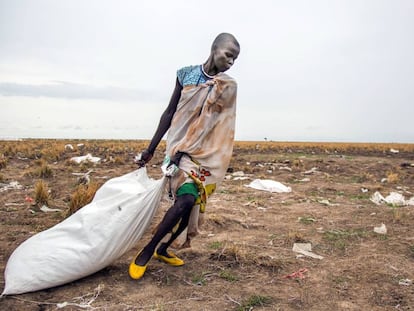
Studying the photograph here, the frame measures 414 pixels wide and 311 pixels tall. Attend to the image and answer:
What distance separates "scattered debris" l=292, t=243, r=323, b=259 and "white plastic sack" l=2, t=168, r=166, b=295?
1394mm

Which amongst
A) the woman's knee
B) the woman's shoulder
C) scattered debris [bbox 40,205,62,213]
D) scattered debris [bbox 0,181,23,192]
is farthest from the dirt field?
the woman's shoulder

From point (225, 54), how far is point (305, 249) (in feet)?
6.06

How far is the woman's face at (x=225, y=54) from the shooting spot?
2453 millimetres

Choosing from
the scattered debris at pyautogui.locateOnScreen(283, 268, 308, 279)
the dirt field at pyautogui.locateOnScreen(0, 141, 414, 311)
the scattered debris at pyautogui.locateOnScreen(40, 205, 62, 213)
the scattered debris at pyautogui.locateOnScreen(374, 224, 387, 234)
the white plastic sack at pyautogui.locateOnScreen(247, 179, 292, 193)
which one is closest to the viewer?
the dirt field at pyautogui.locateOnScreen(0, 141, 414, 311)

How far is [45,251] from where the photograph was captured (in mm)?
2363

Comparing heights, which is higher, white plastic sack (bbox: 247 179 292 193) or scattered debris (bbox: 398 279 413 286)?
white plastic sack (bbox: 247 179 292 193)

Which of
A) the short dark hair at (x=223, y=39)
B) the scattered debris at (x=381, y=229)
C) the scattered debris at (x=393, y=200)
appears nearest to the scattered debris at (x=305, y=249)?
the scattered debris at (x=381, y=229)

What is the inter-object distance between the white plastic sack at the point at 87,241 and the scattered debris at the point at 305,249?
139 centimetres

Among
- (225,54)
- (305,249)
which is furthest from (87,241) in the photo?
(305,249)

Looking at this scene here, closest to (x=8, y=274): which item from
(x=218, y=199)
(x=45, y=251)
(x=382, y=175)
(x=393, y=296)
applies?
(x=45, y=251)

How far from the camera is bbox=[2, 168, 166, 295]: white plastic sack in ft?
7.57

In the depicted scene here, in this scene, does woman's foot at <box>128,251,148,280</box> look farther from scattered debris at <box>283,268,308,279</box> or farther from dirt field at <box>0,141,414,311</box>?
scattered debris at <box>283,268,308,279</box>

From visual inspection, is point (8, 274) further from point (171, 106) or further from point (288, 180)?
point (288, 180)

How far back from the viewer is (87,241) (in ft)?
7.84
